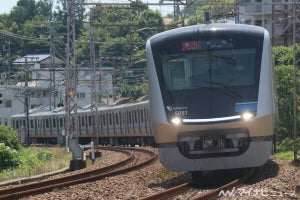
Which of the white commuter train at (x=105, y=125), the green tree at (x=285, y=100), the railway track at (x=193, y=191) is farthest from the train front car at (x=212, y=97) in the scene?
the white commuter train at (x=105, y=125)

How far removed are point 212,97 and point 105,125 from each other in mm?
33037

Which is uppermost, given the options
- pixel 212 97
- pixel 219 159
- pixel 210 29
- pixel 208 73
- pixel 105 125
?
pixel 210 29

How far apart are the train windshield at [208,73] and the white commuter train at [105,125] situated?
66.9 feet

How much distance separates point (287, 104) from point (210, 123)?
15696 millimetres

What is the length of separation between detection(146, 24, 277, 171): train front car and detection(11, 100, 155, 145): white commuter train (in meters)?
20.4

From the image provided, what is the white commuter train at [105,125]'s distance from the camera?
37750 mm

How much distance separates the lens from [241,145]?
42.3 ft

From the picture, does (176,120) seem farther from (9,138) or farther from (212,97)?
(9,138)

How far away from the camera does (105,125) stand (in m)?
45.8

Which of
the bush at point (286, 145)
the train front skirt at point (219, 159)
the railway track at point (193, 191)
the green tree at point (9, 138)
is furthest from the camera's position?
the green tree at point (9, 138)

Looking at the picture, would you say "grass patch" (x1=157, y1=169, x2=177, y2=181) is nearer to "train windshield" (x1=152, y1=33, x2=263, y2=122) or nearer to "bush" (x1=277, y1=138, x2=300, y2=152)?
"train windshield" (x1=152, y1=33, x2=263, y2=122)

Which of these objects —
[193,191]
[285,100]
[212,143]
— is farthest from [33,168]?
[193,191]

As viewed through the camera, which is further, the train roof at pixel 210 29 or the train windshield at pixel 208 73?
the train roof at pixel 210 29

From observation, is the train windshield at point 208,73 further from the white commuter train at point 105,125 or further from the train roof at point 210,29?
the white commuter train at point 105,125
